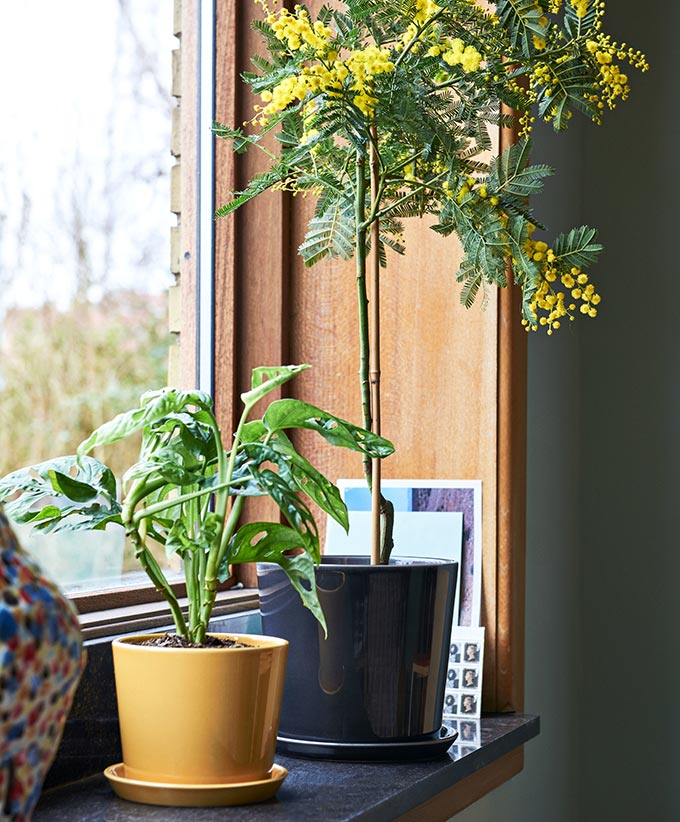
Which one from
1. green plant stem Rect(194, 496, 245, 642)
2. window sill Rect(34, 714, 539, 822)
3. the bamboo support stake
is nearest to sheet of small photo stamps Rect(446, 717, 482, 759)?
window sill Rect(34, 714, 539, 822)

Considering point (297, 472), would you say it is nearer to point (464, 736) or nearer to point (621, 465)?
point (464, 736)

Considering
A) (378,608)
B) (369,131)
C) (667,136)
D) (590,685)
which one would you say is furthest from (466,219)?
(590,685)

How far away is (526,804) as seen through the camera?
147cm

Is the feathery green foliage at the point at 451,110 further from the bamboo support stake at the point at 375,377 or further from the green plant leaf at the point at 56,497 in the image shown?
the green plant leaf at the point at 56,497

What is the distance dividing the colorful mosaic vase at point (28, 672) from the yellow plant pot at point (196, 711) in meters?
0.31

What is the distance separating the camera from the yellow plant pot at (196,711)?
0.78m

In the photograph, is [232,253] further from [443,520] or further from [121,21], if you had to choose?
[443,520]

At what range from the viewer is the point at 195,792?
783mm

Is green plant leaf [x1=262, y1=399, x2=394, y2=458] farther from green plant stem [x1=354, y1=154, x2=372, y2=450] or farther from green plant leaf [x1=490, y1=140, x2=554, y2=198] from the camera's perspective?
green plant leaf [x1=490, y1=140, x2=554, y2=198]

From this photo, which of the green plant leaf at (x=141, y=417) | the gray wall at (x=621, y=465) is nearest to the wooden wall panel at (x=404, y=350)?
the gray wall at (x=621, y=465)

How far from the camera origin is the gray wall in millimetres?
1659

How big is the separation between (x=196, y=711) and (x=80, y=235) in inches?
21.4

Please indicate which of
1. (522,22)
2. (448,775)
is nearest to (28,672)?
(448,775)

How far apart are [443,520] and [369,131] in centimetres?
48
